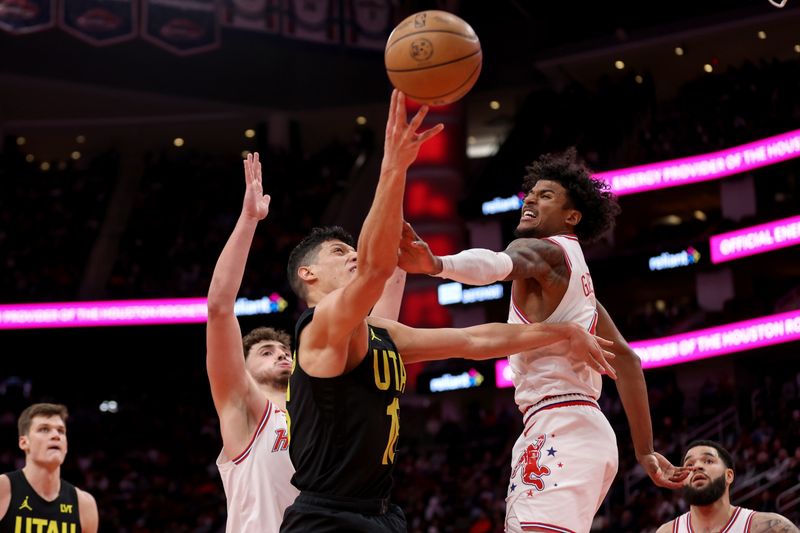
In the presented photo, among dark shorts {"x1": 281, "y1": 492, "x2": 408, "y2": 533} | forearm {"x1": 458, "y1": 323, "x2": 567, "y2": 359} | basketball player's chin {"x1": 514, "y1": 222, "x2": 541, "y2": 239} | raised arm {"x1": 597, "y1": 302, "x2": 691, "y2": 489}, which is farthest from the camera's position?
raised arm {"x1": 597, "y1": 302, "x2": 691, "y2": 489}

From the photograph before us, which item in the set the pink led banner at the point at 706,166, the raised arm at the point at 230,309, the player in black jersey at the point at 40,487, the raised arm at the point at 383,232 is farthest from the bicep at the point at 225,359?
the pink led banner at the point at 706,166

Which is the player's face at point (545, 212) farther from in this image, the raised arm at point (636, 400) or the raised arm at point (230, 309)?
the raised arm at point (230, 309)

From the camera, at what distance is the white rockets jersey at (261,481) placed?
509cm

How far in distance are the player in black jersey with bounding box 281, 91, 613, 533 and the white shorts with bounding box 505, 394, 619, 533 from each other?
85 centimetres

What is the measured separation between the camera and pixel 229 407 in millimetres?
5234

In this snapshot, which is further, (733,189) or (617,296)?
(617,296)

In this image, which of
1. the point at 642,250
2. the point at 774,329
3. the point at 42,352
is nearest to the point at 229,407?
the point at 774,329

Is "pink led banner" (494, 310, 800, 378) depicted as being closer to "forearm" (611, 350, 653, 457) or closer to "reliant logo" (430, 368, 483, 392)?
"reliant logo" (430, 368, 483, 392)

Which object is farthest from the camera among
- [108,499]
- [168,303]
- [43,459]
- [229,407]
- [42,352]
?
[42,352]

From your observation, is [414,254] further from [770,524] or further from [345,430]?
[770,524]

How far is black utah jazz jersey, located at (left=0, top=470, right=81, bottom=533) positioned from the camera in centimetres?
734

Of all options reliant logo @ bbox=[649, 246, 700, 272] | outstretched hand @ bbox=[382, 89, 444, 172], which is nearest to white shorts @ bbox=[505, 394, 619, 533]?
outstretched hand @ bbox=[382, 89, 444, 172]

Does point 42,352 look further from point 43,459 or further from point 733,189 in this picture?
point 43,459

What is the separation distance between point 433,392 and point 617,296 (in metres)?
5.45
